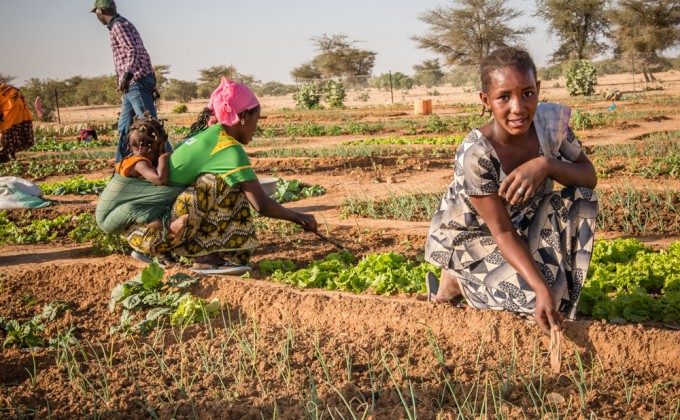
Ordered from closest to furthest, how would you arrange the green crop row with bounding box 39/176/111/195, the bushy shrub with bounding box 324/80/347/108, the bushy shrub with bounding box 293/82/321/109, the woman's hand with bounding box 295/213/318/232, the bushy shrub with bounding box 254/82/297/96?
the woman's hand with bounding box 295/213/318/232 → the green crop row with bounding box 39/176/111/195 → the bushy shrub with bounding box 324/80/347/108 → the bushy shrub with bounding box 293/82/321/109 → the bushy shrub with bounding box 254/82/297/96

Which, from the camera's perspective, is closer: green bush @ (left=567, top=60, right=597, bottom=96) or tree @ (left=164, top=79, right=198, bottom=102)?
green bush @ (left=567, top=60, right=597, bottom=96)

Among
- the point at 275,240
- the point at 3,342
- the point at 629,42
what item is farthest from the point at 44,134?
the point at 629,42

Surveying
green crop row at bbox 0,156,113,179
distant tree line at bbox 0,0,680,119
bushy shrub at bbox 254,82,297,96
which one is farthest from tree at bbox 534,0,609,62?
green crop row at bbox 0,156,113,179

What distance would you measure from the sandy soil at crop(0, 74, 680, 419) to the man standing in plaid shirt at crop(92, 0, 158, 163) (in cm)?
308

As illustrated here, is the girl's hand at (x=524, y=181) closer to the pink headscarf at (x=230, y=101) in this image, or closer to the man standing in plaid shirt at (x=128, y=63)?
the pink headscarf at (x=230, y=101)

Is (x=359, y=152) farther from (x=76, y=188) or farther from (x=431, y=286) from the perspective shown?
(x=431, y=286)

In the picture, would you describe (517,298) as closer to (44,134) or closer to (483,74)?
(483,74)

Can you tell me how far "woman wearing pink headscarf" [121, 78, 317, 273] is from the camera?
405cm

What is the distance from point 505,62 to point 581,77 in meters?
25.2

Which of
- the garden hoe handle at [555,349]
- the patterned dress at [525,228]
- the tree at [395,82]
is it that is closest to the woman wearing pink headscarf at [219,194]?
the patterned dress at [525,228]

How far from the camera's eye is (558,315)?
8.40 ft

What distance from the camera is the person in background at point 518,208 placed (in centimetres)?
264

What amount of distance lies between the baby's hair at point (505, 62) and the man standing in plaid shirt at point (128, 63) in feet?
15.8

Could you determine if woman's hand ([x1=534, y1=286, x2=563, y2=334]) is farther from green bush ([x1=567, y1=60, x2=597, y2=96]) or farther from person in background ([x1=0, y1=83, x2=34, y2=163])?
green bush ([x1=567, y1=60, x2=597, y2=96])
